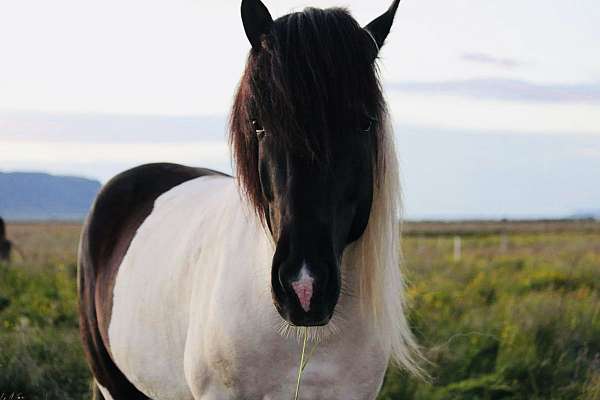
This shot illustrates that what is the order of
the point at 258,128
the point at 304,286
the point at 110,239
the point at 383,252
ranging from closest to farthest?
1. the point at 304,286
2. the point at 258,128
3. the point at 383,252
4. the point at 110,239

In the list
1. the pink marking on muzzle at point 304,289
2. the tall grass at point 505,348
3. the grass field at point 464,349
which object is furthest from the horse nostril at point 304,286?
the tall grass at point 505,348

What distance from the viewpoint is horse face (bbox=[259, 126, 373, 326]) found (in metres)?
2.04

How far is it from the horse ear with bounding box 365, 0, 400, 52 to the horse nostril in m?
0.92

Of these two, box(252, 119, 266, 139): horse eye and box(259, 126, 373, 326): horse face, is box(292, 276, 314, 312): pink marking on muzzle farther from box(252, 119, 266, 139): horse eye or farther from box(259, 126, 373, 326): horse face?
box(252, 119, 266, 139): horse eye

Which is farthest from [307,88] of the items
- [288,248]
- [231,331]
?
[231,331]

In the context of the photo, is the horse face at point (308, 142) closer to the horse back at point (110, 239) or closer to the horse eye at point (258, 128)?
the horse eye at point (258, 128)

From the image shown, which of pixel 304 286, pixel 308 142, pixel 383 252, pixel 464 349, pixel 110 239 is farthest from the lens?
pixel 464 349

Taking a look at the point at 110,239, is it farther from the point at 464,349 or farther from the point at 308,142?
the point at 464,349

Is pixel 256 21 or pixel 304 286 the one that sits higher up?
pixel 256 21

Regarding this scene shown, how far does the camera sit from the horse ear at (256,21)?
237 cm

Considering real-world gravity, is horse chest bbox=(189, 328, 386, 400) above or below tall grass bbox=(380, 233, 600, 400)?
above

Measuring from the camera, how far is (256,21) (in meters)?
2.39

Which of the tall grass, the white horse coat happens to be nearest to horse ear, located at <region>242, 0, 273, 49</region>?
the white horse coat

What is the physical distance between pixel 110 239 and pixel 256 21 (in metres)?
2.08
